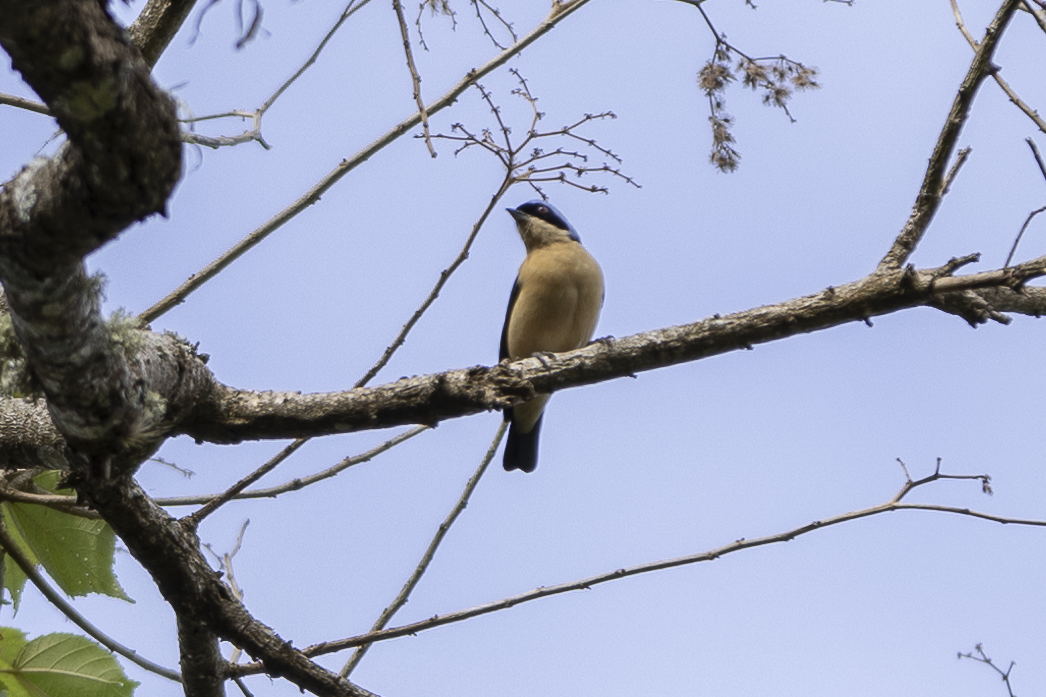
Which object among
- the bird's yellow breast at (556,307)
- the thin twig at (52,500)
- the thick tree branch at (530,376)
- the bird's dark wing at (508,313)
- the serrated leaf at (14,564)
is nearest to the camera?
the thick tree branch at (530,376)

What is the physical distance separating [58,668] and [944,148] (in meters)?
3.33

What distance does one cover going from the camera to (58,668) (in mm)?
3316

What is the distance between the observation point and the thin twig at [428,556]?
3.62 metres

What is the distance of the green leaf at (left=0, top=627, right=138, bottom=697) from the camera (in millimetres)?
3279

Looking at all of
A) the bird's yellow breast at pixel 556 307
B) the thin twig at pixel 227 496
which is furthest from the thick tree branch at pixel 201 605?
the bird's yellow breast at pixel 556 307

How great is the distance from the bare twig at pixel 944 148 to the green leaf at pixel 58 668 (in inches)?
111

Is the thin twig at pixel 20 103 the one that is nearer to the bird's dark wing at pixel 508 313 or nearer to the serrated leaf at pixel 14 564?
the serrated leaf at pixel 14 564

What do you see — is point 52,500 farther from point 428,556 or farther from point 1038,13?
point 1038,13

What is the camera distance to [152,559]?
3.00 metres

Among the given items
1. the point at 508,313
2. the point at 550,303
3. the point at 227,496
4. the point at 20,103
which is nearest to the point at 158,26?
the point at 20,103

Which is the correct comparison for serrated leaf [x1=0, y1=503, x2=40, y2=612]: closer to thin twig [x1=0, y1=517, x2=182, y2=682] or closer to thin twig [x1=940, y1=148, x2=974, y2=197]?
thin twig [x1=0, y1=517, x2=182, y2=682]

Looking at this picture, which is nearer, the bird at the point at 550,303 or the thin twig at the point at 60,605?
the thin twig at the point at 60,605

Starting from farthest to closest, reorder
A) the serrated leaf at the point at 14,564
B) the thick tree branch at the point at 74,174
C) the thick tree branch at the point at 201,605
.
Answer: the serrated leaf at the point at 14,564
the thick tree branch at the point at 201,605
the thick tree branch at the point at 74,174

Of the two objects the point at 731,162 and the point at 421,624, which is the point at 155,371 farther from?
the point at 731,162
